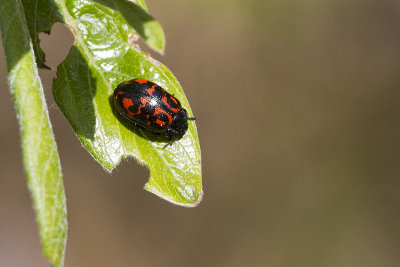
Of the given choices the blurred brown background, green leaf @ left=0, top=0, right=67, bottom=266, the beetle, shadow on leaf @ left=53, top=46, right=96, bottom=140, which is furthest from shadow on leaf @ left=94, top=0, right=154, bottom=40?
the blurred brown background

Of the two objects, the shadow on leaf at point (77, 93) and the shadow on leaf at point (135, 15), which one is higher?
the shadow on leaf at point (135, 15)

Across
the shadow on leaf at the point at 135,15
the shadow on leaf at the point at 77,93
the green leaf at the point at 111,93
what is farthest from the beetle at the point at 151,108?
the shadow on leaf at the point at 135,15

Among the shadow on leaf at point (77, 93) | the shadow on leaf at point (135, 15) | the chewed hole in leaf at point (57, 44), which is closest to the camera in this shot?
the shadow on leaf at point (135, 15)

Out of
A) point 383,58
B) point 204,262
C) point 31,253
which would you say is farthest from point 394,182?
point 31,253

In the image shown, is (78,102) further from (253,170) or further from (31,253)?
(253,170)

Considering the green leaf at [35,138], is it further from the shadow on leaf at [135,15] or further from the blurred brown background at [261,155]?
the blurred brown background at [261,155]

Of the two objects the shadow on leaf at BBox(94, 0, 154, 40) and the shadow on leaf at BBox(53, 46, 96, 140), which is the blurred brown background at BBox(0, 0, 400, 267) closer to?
the shadow on leaf at BBox(53, 46, 96, 140)

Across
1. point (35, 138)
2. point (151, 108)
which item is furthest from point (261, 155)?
point (35, 138)

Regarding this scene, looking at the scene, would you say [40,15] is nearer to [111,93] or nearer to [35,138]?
[111,93]
